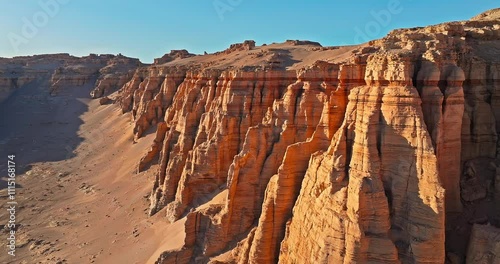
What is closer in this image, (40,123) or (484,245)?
(484,245)

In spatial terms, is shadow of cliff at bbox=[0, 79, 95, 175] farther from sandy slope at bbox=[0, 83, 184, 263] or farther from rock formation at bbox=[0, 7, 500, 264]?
rock formation at bbox=[0, 7, 500, 264]

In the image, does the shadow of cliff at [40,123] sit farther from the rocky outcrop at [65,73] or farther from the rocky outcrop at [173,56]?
the rocky outcrop at [173,56]

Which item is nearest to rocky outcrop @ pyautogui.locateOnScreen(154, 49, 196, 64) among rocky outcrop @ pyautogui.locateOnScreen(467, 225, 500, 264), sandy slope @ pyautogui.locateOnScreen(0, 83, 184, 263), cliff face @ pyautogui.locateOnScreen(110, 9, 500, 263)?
sandy slope @ pyautogui.locateOnScreen(0, 83, 184, 263)

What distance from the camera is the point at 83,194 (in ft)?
133

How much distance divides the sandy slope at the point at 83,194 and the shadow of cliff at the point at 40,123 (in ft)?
0.79

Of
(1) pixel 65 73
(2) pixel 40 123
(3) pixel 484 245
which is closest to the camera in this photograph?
(3) pixel 484 245

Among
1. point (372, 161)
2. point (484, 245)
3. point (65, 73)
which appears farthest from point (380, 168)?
point (65, 73)

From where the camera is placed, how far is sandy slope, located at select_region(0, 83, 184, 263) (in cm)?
2773

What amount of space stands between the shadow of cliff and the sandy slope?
240 mm

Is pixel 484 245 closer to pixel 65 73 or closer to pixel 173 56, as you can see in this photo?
pixel 173 56

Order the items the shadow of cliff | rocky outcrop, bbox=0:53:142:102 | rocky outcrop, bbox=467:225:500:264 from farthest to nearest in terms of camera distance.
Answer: rocky outcrop, bbox=0:53:142:102 → the shadow of cliff → rocky outcrop, bbox=467:225:500:264

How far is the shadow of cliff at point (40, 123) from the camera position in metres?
60.7

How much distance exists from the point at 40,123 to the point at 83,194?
160ft

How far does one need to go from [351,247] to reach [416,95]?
213 inches
